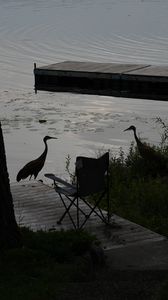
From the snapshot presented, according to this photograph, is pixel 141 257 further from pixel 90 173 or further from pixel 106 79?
pixel 106 79

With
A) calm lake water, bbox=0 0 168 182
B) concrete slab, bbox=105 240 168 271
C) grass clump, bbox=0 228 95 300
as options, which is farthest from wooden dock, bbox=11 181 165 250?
calm lake water, bbox=0 0 168 182

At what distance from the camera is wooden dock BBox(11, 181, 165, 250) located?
839 centimetres

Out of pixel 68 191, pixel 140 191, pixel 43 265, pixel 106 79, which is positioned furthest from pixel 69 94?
pixel 43 265

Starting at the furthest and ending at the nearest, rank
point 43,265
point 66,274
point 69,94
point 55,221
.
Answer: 1. point 69,94
2. point 55,221
3. point 43,265
4. point 66,274

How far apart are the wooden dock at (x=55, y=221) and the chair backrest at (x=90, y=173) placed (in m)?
0.66

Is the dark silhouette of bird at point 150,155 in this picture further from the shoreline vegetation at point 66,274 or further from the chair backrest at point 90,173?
the chair backrest at point 90,173

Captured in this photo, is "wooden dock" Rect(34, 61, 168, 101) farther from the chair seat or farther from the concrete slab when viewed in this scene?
the concrete slab

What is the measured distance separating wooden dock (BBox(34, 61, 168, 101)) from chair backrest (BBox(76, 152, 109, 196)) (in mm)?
19572

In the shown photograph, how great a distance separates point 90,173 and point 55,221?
1426 millimetres

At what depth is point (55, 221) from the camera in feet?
31.3

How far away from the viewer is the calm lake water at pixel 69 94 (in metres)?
19.9

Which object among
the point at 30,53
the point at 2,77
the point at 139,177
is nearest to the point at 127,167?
the point at 139,177

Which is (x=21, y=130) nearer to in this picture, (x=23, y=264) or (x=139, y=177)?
(x=139, y=177)

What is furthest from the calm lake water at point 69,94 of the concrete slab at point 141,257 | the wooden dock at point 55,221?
the concrete slab at point 141,257
